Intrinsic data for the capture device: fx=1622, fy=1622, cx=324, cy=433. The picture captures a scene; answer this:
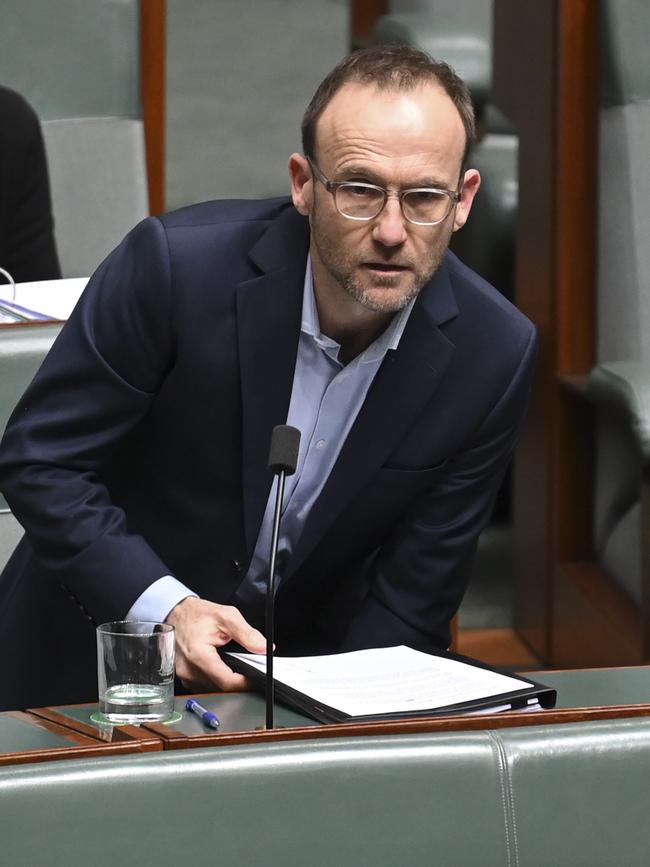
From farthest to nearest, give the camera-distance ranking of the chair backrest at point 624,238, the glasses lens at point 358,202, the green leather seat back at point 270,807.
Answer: the chair backrest at point 624,238
the glasses lens at point 358,202
the green leather seat back at point 270,807

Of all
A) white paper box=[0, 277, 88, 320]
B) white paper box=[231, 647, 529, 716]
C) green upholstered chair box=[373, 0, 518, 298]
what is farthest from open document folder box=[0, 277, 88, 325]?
green upholstered chair box=[373, 0, 518, 298]

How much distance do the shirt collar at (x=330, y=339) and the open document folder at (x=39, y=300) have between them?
0.38m

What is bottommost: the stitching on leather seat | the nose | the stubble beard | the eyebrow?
the stitching on leather seat

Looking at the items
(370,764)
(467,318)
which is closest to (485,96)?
(467,318)

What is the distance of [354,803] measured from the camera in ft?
2.69

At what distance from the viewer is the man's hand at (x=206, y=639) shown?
3.44ft

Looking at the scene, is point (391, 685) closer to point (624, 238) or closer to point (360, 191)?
point (360, 191)

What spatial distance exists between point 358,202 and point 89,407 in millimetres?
259

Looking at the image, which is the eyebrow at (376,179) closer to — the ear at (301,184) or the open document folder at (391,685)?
the ear at (301,184)

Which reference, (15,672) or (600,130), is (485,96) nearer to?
(600,130)

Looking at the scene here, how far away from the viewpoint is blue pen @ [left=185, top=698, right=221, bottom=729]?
90 cm

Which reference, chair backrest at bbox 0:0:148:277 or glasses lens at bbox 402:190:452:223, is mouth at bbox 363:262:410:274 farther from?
chair backrest at bbox 0:0:148:277

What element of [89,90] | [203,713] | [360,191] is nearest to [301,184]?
[360,191]

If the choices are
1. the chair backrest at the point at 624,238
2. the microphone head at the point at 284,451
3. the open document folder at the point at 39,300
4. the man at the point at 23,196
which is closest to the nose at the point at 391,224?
the microphone head at the point at 284,451
